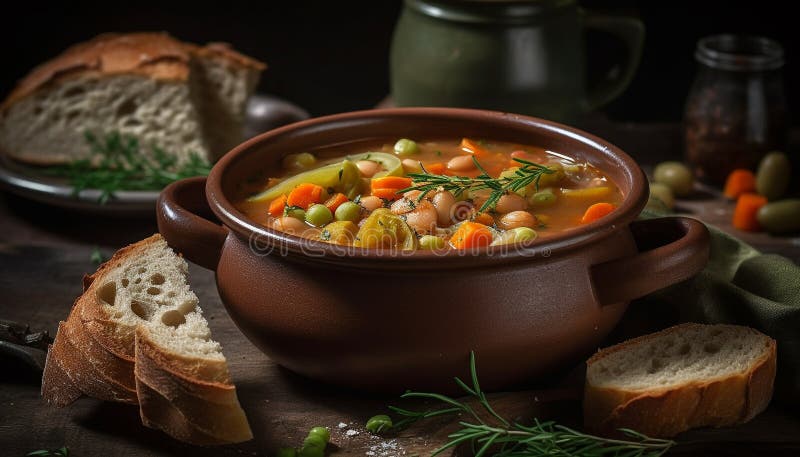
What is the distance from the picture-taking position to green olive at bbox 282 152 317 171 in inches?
115

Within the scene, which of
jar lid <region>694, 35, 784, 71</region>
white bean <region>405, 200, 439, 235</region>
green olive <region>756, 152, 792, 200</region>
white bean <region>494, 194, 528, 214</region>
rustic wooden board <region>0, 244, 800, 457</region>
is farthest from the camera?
jar lid <region>694, 35, 784, 71</region>

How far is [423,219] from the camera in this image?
2.48 metres

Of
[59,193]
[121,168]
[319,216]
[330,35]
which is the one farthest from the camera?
[330,35]

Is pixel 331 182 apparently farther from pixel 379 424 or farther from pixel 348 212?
pixel 379 424

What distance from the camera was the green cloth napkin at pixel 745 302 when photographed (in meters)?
2.53

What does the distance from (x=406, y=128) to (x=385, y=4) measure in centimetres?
257

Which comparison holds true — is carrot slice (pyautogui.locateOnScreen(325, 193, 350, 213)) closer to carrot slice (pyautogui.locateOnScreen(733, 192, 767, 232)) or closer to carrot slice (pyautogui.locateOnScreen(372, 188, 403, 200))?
carrot slice (pyautogui.locateOnScreen(372, 188, 403, 200))

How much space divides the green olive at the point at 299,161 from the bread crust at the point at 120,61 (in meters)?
1.62

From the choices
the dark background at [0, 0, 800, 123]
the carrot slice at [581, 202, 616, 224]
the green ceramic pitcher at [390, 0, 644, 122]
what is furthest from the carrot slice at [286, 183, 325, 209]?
the dark background at [0, 0, 800, 123]

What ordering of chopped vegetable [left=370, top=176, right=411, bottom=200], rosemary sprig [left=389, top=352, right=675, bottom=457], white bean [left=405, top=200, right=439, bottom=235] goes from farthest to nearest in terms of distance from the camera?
chopped vegetable [left=370, top=176, right=411, bottom=200], white bean [left=405, top=200, right=439, bottom=235], rosemary sprig [left=389, top=352, right=675, bottom=457]

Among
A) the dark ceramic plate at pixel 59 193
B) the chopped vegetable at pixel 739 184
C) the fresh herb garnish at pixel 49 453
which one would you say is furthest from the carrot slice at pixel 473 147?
the chopped vegetable at pixel 739 184

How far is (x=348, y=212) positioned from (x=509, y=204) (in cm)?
41

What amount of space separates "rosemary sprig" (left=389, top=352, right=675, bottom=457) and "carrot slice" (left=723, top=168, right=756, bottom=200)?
6.63ft

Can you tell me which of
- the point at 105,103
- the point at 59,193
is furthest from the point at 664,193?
the point at 105,103
